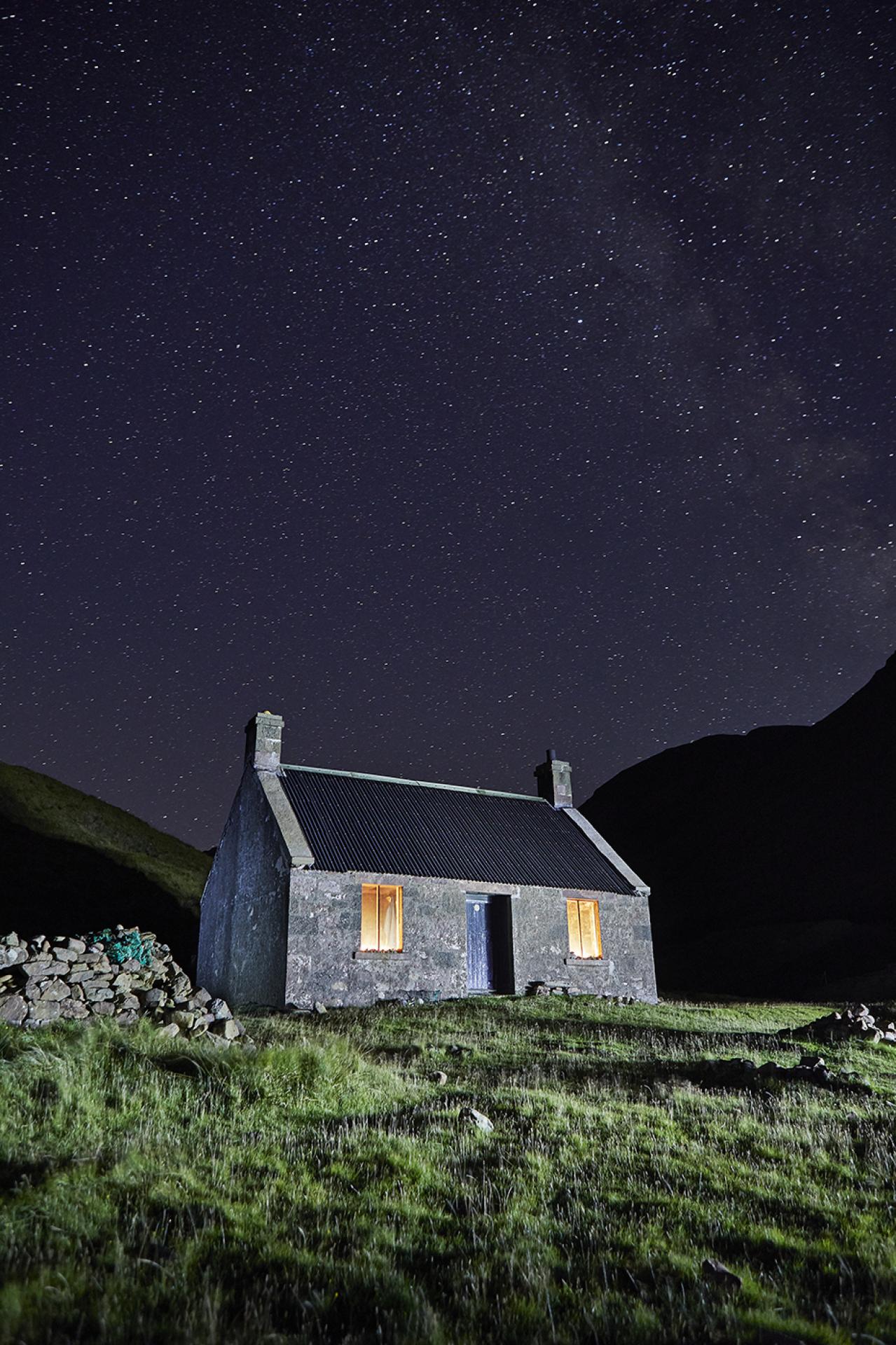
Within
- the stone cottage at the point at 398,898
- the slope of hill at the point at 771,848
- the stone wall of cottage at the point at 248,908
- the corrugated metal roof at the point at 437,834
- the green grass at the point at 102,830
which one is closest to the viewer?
the stone cottage at the point at 398,898

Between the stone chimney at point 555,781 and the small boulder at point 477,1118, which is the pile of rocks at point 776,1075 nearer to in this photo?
the small boulder at point 477,1118

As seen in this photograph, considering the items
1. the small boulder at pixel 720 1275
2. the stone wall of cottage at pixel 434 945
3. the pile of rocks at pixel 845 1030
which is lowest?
the small boulder at pixel 720 1275

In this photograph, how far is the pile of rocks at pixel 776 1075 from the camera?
1071cm

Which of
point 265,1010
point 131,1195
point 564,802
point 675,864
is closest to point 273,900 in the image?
point 265,1010

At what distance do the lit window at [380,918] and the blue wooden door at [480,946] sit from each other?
2455 millimetres

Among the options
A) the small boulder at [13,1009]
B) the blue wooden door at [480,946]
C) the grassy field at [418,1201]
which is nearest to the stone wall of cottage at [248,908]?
the blue wooden door at [480,946]

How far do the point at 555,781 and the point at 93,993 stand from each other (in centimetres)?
1993

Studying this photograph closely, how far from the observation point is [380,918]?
2153 centimetres

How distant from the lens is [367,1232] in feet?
17.5

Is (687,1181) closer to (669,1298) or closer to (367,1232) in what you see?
(669,1298)

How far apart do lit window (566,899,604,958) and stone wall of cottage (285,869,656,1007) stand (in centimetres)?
24

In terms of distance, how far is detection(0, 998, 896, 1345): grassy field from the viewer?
170 inches

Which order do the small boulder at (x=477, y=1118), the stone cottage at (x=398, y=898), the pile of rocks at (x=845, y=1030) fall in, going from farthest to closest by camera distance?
1. the stone cottage at (x=398, y=898)
2. the pile of rocks at (x=845, y=1030)
3. the small boulder at (x=477, y=1118)

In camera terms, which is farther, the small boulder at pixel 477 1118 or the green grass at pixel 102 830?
the green grass at pixel 102 830
